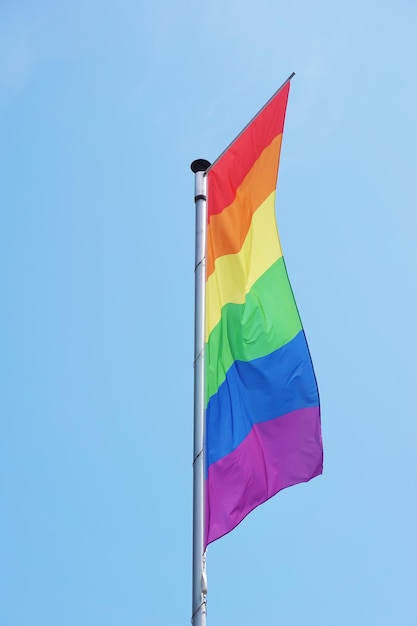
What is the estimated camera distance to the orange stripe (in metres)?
10.1

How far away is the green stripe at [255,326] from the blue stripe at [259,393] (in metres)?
0.11

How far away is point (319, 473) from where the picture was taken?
8289 millimetres

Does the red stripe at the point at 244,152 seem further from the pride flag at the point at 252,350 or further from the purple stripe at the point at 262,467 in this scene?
the purple stripe at the point at 262,467

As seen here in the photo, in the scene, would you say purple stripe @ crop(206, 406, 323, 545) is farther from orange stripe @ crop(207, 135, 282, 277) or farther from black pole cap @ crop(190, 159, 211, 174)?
black pole cap @ crop(190, 159, 211, 174)

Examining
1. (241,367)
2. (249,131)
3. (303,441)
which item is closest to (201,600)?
(303,441)

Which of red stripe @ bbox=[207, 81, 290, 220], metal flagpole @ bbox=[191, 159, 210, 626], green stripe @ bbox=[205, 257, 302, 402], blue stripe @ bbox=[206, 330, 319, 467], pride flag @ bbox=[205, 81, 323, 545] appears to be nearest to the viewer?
metal flagpole @ bbox=[191, 159, 210, 626]

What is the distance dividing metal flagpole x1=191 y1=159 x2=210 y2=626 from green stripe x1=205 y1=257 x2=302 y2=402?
0.68 feet

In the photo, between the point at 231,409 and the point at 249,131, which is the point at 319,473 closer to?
the point at 231,409

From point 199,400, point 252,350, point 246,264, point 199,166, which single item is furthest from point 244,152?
point 199,400

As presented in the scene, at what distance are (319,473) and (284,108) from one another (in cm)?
505

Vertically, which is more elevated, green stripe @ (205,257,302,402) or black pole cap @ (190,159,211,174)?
black pole cap @ (190,159,211,174)

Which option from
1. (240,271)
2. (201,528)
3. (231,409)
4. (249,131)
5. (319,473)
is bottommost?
(201,528)

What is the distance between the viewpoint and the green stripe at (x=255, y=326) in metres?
9.15

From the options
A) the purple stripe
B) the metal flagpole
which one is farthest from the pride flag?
the metal flagpole
